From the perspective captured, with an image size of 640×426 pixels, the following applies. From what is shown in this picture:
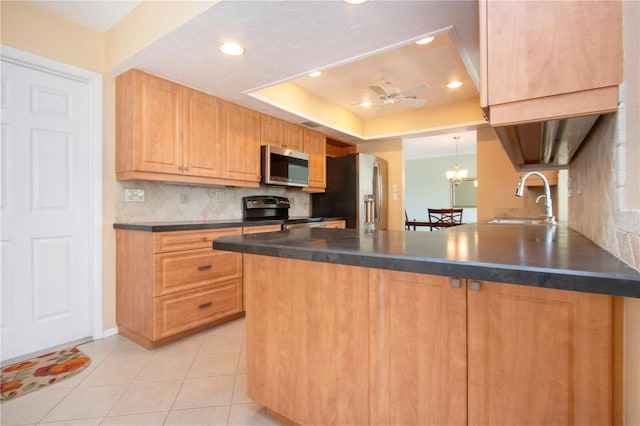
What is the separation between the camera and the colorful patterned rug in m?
1.77

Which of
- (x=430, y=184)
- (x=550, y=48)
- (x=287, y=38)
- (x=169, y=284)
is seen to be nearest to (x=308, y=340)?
(x=550, y=48)

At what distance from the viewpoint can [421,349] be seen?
1.01 meters

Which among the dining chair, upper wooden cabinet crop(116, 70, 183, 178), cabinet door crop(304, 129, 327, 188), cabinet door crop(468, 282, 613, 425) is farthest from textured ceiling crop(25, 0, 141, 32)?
the dining chair

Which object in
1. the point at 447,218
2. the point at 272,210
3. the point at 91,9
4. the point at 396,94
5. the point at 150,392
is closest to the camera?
the point at 150,392

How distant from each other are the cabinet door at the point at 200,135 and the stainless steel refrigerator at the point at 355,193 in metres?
1.95

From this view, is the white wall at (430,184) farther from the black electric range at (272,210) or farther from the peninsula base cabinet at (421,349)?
the peninsula base cabinet at (421,349)

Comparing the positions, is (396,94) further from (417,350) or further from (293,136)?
(417,350)

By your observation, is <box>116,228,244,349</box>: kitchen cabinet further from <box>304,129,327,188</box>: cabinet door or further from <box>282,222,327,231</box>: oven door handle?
<box>304,129,327,188</box>: cabinet door

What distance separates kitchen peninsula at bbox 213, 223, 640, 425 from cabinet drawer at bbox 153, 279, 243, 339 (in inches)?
49.1

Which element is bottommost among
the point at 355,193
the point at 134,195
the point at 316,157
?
the point at 134,195

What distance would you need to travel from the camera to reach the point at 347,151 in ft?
17.8

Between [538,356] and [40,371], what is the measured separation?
2670mm

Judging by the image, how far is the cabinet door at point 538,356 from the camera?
2.61 ft

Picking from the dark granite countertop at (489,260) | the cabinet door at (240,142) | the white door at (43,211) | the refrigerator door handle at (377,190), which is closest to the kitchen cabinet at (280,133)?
the cabinet door at (240,142)
